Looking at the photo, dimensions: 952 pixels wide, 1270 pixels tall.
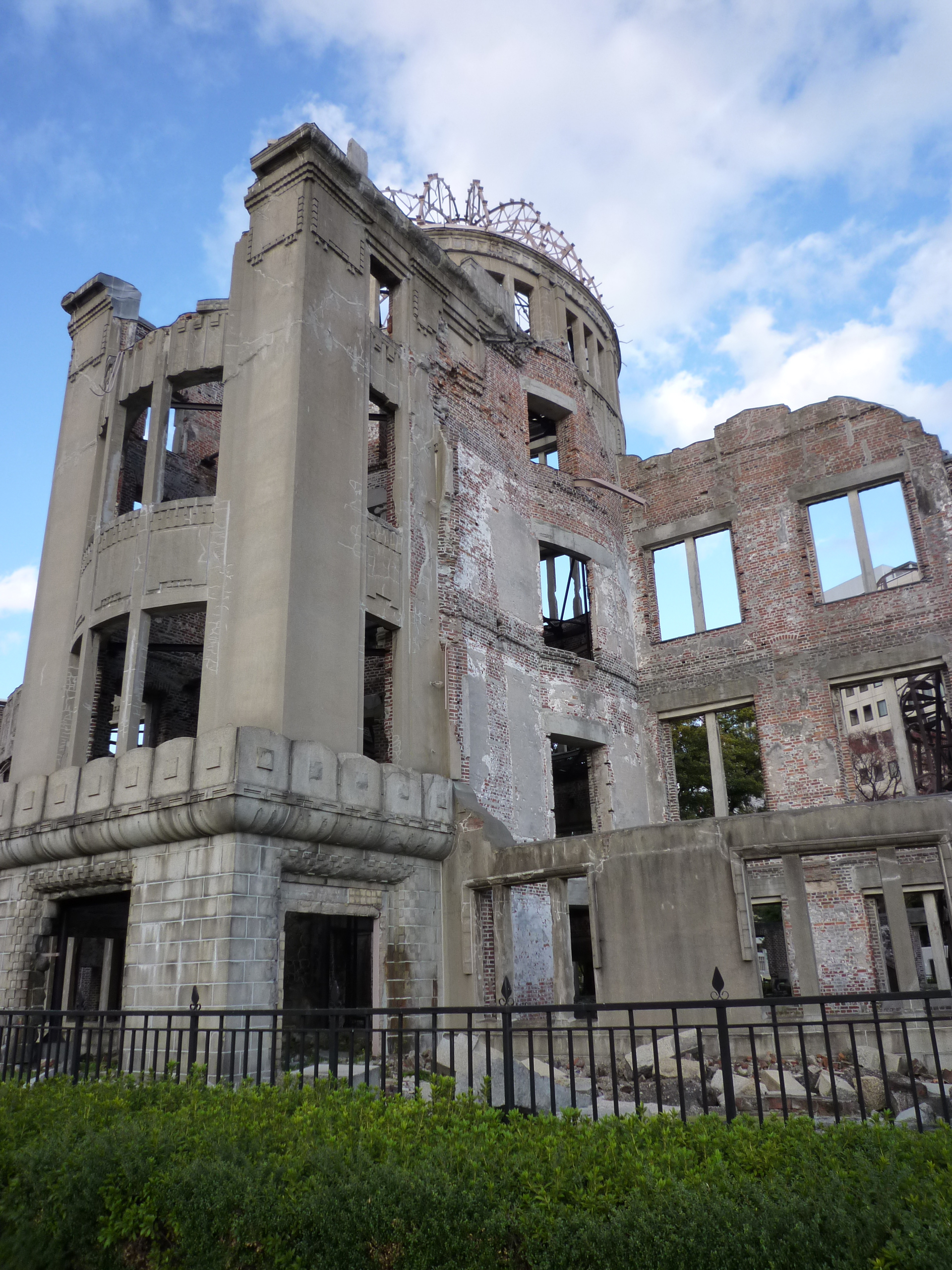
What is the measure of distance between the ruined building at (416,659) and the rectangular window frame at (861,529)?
0.30 ft

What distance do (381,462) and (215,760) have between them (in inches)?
330

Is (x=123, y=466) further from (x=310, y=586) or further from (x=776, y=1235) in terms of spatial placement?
(x=776, y=1235)

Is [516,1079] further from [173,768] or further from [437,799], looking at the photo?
[437,799]

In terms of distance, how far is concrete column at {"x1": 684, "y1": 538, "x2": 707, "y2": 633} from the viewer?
2050 centimetres

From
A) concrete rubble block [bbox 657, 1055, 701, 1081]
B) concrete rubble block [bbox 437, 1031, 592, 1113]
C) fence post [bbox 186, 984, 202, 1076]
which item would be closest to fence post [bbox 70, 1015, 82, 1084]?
fence post [bbox 186, 984, 202, 1076]

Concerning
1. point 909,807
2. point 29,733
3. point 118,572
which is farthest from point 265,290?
point 909,807

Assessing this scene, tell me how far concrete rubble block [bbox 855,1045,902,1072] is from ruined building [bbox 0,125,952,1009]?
1083 mm

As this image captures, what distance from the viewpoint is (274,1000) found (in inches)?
426

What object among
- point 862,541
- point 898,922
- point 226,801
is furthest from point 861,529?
point 226,801

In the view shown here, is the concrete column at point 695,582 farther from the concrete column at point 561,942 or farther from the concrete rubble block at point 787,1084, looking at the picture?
the concrete rubble block at point 787,1084

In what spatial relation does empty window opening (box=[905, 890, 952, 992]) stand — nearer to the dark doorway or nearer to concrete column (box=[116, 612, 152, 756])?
the dark doorway

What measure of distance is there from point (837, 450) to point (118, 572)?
14627 mm

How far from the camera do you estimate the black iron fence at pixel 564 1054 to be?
223 inches

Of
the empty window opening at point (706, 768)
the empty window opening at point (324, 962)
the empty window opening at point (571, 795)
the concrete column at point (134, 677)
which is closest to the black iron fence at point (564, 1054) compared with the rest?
the empty window opening at point (324, 962)
